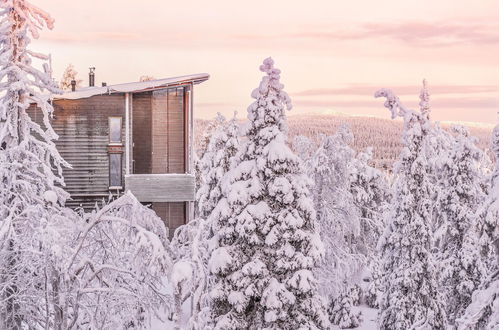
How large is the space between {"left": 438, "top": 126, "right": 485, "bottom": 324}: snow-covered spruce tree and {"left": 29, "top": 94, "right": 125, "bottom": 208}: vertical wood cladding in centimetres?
1993

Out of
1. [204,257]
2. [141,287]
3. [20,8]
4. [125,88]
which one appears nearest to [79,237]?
[141,287]

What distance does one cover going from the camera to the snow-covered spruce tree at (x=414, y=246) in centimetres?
3272

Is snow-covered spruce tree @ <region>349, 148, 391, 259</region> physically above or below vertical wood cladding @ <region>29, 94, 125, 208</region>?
below

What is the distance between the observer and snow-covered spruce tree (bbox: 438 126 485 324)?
3231cm

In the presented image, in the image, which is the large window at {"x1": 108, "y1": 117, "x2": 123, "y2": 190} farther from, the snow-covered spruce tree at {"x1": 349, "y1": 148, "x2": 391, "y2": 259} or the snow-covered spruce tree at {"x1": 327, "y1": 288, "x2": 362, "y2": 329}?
the snow-covered spruce tree at {"x1": 349, "y1": 148, "x2": 391, "y2": 259}

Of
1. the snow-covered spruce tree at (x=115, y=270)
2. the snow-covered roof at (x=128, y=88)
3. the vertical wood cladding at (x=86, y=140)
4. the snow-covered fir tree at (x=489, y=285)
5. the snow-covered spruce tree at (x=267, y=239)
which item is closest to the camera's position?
the snow-covered fir tree at (x=489, y=285)

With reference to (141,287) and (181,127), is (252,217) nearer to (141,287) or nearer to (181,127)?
(141,287)

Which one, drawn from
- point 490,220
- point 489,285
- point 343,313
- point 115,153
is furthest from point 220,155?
point 490,220

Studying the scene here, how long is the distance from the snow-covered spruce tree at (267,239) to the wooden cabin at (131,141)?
20486 mm

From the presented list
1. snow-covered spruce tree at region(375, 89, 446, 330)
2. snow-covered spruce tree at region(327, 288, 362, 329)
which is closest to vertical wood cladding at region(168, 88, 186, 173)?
snow-covered spruce tree at region(327, 288, 362, 329)

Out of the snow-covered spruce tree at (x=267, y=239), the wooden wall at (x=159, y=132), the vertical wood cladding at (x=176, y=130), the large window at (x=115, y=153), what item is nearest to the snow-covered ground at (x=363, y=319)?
the wooden wall at (x=159, y=132)

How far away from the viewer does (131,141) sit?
4441cm

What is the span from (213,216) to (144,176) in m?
20.6

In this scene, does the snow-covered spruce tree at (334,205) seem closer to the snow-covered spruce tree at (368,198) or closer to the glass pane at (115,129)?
the snow-covered spruce tree at (368,198)
